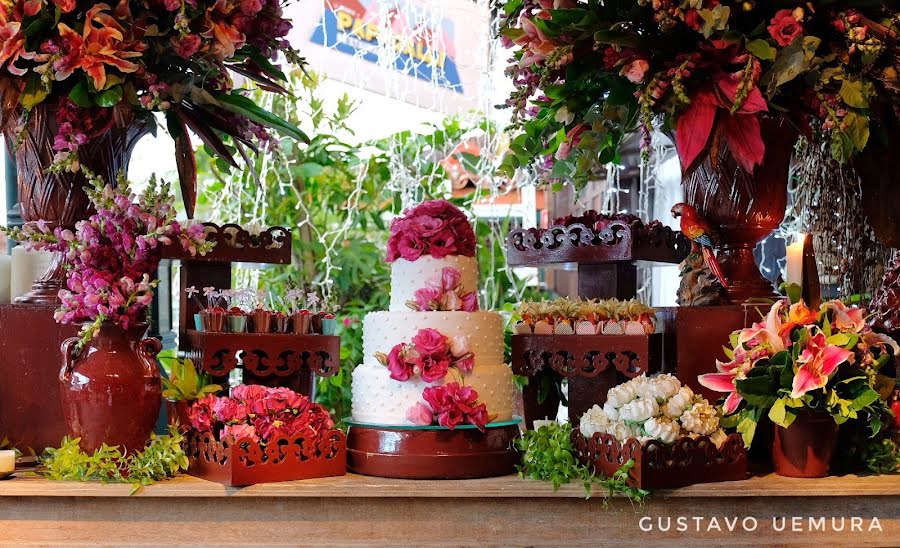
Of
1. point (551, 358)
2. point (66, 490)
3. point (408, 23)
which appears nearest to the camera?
point (66, 490)

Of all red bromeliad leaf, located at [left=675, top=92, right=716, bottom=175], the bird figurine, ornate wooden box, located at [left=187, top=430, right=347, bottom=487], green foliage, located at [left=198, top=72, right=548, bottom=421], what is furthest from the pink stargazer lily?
green foliage, located at [left=198, top=72, right=548, bottom=421]

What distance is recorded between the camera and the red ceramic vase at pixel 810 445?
1.64 meters

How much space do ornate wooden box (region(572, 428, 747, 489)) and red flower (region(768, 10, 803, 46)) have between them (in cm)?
69

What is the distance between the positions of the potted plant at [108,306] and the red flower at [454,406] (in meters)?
0.46

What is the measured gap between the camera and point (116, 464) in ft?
5.16

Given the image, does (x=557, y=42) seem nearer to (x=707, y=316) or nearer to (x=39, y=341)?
(x=707, y=316)

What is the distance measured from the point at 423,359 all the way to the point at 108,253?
555 mm

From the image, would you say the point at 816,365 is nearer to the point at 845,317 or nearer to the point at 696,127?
the point at 845,317

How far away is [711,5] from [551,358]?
2.26ft

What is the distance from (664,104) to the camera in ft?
5.52

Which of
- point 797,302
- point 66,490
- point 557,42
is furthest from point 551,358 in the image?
point 66,490

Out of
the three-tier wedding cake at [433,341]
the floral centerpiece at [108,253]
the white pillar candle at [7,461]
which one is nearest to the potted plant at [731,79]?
the three-tier wedding cake at [433,341]

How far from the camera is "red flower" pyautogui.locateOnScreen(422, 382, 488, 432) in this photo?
5.29 feet

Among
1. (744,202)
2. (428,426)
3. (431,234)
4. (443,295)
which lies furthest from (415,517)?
(744,202)
